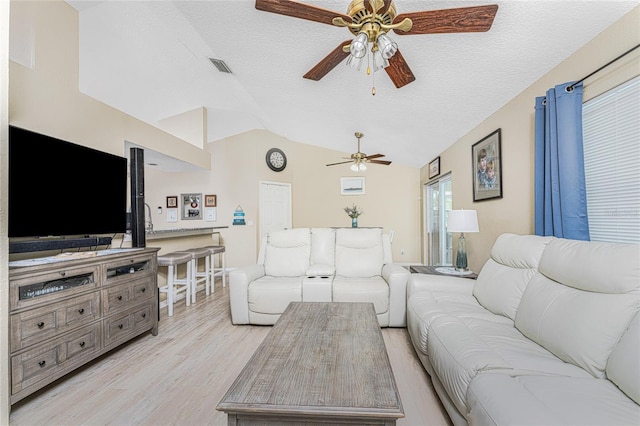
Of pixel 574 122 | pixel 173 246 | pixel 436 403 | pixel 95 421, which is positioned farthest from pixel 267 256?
pixel 574 122

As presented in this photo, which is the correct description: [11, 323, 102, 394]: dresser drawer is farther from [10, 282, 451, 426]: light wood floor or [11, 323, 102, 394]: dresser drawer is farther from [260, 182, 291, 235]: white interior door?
[260, 182, 291, 235]: white interior door

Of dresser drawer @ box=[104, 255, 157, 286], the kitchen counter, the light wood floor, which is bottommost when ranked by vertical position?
the light wood floor

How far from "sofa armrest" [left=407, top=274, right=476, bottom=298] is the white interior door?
434cm

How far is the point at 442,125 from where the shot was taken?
3691mm

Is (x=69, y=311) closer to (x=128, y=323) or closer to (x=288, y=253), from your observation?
(x=128, y=323)

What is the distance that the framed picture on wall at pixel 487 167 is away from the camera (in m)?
2.90

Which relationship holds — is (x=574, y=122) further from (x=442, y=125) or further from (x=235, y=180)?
(x=235, y=180)

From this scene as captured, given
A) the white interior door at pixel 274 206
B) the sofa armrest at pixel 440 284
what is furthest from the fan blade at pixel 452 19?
the white interior door at pixel 274 206

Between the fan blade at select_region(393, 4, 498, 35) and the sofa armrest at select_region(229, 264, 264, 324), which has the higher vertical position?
the fan blade at select_region(393, 4, 498, 35)

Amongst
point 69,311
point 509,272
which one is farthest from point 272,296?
point 509,272

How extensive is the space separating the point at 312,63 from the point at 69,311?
9.42ft

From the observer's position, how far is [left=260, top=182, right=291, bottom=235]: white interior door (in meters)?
6.46

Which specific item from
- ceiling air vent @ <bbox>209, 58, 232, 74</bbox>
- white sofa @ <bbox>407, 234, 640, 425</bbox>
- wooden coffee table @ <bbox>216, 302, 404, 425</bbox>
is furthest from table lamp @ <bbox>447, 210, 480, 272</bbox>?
ceiling air vent @ <bbox>209, 58, 232, 74</bbox>

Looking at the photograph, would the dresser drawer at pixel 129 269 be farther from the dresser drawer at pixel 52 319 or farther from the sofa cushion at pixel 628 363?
the sofa cushion at pixel 628 363
